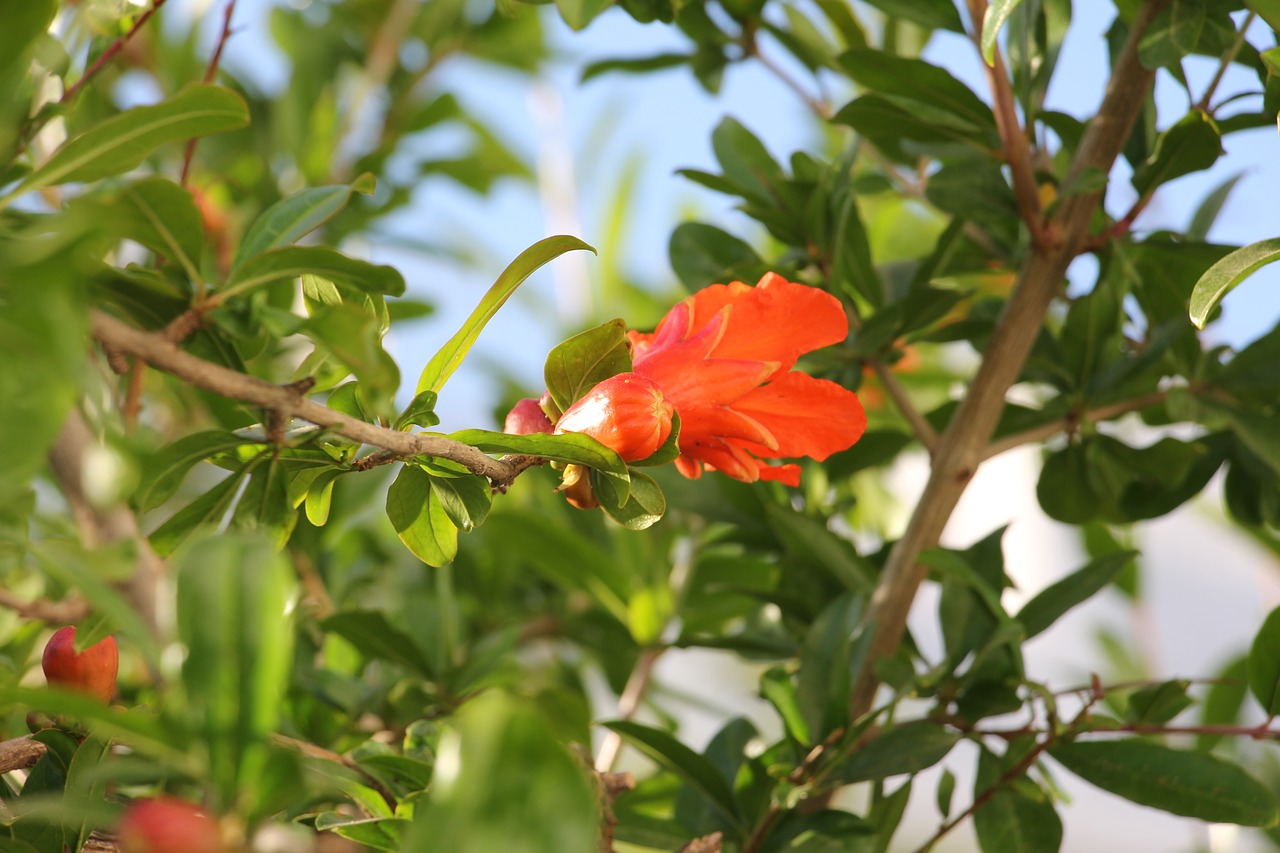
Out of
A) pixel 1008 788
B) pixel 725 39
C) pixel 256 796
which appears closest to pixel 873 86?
pixel 725 39

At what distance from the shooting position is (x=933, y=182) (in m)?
0.65

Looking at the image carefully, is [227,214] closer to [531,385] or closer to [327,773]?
[531,385]

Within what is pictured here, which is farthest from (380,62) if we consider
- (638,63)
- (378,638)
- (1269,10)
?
(1269,10)

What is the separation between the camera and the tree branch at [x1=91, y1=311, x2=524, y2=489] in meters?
0.36

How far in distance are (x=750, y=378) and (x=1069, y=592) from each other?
0.33 m

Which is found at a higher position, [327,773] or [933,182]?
[933,182]

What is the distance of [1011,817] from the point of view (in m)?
0.62

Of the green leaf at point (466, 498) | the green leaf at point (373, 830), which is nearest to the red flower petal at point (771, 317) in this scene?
the green leaf at point (466, 498)

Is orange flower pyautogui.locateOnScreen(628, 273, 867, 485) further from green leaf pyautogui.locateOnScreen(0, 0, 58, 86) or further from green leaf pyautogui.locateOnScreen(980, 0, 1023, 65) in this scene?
green leaf pyautogui.locateOnScreen(0, 0, 58, 86)

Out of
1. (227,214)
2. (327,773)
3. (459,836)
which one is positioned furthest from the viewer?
(227,214)

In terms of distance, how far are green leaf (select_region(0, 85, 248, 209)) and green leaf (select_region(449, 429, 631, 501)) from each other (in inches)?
5.9

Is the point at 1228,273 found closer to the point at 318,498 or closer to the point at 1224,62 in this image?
the point at 1224,62

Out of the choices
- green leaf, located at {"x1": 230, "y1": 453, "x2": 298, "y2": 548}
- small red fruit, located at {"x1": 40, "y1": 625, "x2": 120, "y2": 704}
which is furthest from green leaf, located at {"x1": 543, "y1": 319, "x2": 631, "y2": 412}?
small red fruit, located at {"x1": 40, "y1": 625, "x2": 120, "y2": 704}

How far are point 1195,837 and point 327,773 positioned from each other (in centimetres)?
98
